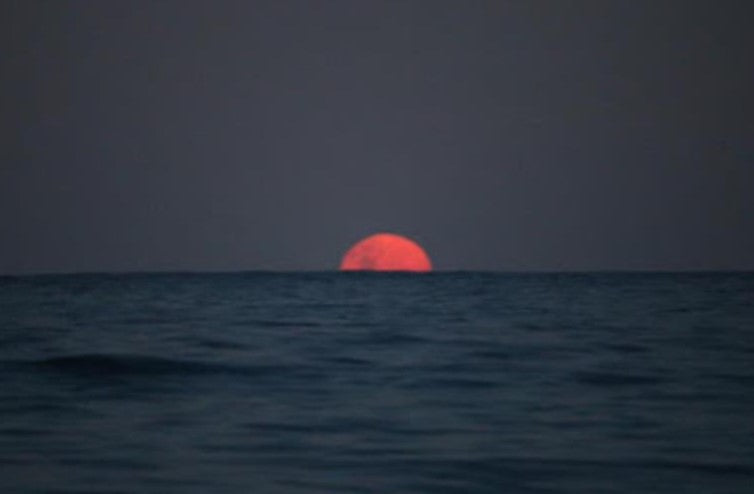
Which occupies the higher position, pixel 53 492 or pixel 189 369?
pixel 189 369

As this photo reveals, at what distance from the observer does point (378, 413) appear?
12.1 meters

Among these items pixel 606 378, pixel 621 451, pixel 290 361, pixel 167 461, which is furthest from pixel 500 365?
pixel 167 461

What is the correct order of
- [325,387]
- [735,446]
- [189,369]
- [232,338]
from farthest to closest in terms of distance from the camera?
[232,338], [189,369], [325,387], [735,446]

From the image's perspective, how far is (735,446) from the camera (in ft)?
32.8

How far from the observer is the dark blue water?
874cm

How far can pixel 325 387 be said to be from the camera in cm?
1460

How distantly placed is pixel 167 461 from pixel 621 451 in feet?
13.3

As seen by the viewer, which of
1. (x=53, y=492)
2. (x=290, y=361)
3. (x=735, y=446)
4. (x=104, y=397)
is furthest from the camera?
(x=290, y=361)

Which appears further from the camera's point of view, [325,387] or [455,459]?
[325,387]

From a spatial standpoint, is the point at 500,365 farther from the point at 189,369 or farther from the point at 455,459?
the point at 455,459

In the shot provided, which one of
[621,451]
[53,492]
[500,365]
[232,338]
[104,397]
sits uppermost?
[232,338]

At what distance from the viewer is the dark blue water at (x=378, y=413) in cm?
874

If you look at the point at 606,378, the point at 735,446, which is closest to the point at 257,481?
the point at 735,446

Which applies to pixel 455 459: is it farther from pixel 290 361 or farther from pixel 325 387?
pixel 290 361
